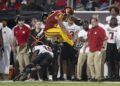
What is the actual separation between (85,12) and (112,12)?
185 cm

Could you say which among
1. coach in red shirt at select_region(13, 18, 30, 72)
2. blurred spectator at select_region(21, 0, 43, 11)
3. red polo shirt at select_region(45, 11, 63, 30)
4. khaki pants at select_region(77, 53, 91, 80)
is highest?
blurred spectator at select_region(21, 0, 43, 11)

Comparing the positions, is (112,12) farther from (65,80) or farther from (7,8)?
(7,8)

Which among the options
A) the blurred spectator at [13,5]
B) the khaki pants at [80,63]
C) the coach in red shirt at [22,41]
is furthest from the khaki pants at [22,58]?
the blurred spectator at [13,5]

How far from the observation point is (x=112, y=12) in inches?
795

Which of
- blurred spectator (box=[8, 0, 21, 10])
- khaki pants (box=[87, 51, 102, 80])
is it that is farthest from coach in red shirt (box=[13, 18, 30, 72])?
khaki pants (box=[87, 51, 102, 80])

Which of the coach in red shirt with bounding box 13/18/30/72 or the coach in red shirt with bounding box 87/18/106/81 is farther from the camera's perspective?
the coach in red shirt with bounding box 13/18/30/72

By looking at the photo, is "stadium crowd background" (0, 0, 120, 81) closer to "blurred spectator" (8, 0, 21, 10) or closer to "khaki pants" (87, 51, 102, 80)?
"blurred spectator" (8, 0, 21, 10)

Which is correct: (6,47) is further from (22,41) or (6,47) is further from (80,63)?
(80,63)

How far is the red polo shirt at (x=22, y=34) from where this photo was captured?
822 inches

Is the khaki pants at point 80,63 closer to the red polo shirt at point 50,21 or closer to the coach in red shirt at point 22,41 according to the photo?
the red polo shirt at point 50,21

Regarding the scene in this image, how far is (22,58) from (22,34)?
0.83 m

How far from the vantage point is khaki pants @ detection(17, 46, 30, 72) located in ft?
68.1

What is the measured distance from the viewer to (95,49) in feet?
63.8

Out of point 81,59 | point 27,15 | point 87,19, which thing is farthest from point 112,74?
point 27,15
